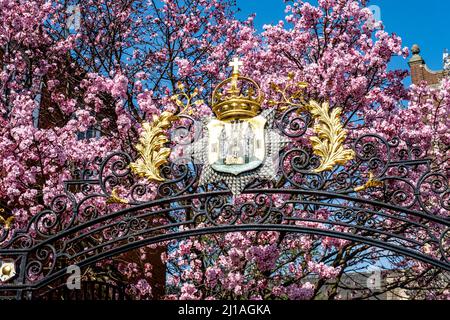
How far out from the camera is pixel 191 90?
37.9 ft

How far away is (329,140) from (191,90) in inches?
241

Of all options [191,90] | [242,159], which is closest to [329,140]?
[242,159]

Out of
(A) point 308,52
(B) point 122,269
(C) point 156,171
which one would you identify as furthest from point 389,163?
(B) point 122,269

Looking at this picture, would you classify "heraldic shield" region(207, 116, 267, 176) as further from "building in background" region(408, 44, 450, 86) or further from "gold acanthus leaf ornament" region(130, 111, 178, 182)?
"building in background" region(408, 44, 450, 86)

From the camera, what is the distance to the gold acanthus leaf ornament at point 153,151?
20.3ft

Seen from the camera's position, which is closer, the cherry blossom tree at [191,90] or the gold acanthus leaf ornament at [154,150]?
the gold acanthus leaf ornament at [154,150]

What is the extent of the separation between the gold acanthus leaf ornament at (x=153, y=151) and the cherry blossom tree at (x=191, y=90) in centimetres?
290

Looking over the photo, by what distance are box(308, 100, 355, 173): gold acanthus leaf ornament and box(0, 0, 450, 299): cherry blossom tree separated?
2.75 metres

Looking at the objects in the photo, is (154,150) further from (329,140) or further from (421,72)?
(421,72)

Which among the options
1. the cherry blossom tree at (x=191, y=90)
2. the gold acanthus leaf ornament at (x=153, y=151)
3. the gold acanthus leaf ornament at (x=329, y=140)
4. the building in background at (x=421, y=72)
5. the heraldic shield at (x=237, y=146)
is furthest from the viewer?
the building in background at (x=421, y=72)

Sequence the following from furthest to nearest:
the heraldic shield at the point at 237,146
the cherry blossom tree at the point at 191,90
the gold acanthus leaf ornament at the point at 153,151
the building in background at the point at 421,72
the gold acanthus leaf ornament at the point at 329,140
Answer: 1. the building in background at the point at 421,72
2. the cherry blossom tree at the point at 191,90
3. the gold acanthus leaf ornament at the point at 153,151
4. the heraldic shield at the point at 237,146
5. the gold acanthus leaf ornament at the point at 329,140

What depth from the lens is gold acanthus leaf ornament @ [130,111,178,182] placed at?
6173 millimetres

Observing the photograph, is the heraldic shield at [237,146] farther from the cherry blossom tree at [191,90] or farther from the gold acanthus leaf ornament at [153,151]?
the cherry blossom tree at [191,90]

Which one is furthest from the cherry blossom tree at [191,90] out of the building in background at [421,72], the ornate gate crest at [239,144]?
the building in background at [421,72]
